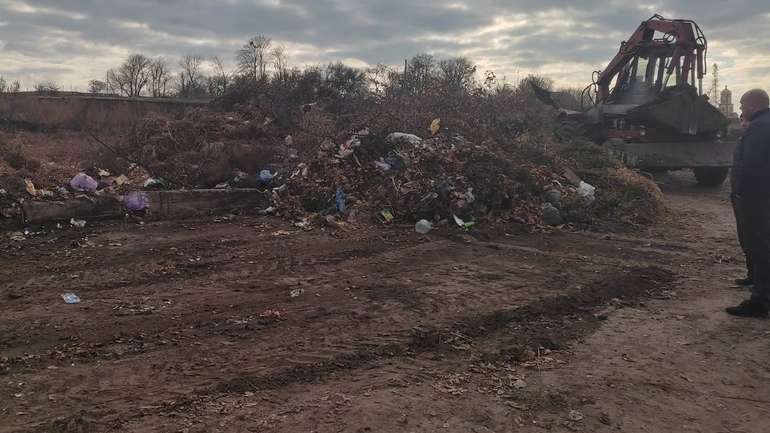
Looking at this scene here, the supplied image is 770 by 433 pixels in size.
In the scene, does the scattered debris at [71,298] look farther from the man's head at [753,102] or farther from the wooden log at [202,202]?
the man's head at [753,102]

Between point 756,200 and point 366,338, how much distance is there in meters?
3.33

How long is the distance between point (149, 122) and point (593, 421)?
1035 cm

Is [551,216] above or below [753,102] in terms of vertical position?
below

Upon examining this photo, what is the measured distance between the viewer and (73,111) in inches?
611

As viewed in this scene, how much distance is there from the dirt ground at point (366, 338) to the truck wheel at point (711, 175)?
25.0ft

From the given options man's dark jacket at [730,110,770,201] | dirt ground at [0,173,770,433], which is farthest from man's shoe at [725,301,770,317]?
man's dark jacket at [730,110,770,201]

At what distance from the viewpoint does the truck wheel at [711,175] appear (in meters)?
12.7

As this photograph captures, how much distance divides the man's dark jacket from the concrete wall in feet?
41.3

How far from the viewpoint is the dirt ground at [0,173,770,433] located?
2.93 m

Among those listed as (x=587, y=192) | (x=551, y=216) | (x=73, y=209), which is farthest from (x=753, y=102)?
(x=73, y=209)

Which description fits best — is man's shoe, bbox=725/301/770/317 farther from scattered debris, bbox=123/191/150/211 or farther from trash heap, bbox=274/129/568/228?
scattered debris, bbox=123/191/150/211

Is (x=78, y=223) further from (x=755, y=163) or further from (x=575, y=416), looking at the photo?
(x=755, y=163)

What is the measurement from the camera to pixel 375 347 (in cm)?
373

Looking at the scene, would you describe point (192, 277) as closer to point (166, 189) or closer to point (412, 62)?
point (166, 189)
